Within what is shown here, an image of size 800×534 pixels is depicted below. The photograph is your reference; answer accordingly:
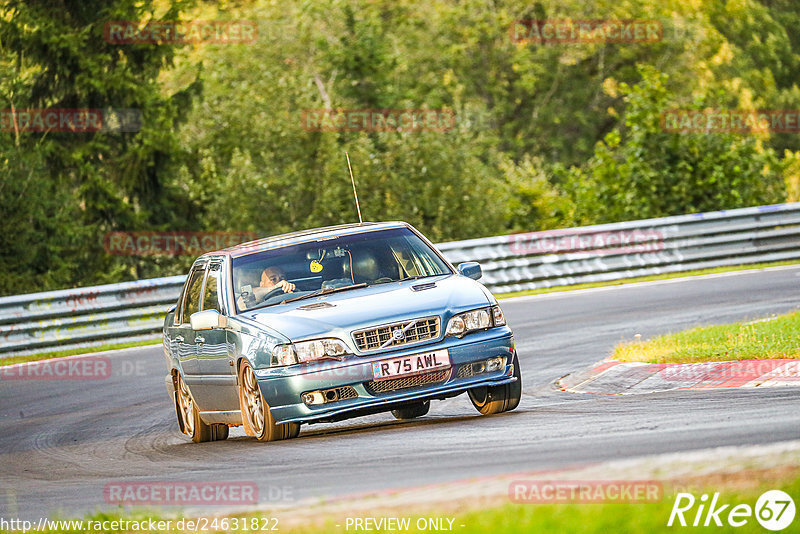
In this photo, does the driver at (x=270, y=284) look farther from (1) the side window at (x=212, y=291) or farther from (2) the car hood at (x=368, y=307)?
(1) the side window at (x=212, y=291)

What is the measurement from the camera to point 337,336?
917 centimetres

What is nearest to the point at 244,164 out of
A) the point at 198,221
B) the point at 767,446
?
the point at 198,221

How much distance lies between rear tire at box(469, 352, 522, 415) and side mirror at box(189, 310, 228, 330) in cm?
198

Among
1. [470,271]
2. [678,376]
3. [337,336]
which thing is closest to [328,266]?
[470,271]

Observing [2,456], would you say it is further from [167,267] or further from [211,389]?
[167,267]

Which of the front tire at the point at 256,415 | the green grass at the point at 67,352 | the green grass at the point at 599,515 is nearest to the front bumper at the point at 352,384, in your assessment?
the front tire at the point at 256,415

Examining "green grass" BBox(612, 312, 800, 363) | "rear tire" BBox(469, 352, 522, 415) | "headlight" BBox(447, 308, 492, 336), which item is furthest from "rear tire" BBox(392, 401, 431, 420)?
"green grass" BBox(612, 312, 800, 363)

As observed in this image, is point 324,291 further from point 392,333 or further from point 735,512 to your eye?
point 735,512

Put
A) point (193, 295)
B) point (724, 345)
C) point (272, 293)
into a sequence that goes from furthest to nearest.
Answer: point (724, 345), point (193, 295), point (272, 293)

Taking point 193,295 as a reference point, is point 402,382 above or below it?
below

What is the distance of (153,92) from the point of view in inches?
1262

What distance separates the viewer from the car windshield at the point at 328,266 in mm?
10234

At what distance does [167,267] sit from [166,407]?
1914cm

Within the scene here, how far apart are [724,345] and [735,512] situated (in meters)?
6.80
